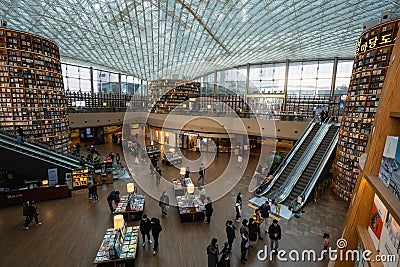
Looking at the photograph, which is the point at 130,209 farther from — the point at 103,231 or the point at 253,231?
the point at 253,231

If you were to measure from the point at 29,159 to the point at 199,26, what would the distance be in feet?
50.1

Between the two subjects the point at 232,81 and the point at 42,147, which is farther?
the point at 232,81

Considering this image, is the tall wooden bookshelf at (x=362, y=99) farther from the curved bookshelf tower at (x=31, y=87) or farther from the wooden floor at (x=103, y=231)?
the curved bookshelf tower at (x=31, y=87)

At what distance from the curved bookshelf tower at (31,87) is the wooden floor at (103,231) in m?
5.78

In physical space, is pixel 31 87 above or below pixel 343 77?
below

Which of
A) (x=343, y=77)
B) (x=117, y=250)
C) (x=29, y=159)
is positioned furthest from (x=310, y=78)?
(x=29, y=159)

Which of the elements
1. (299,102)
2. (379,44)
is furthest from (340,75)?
(379,44)

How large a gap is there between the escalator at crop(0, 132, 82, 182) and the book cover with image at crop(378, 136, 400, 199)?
12.8 metres

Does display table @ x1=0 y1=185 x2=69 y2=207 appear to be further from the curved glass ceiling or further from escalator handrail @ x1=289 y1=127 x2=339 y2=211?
the curved glass ceiling

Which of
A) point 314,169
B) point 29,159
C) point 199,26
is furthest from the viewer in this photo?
point 199,26

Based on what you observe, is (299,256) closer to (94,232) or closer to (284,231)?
(284,231)

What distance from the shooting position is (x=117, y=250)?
18.9ft

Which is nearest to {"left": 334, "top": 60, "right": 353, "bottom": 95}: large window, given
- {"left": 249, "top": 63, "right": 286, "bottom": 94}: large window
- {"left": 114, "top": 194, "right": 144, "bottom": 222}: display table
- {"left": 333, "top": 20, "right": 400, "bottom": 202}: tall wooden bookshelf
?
{"left": 249, "top": 63, "right": 286, "bottom": 94}: large window

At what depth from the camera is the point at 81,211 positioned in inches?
356
